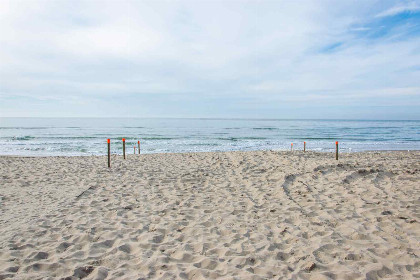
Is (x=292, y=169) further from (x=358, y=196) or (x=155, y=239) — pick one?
(x=155, y=239)

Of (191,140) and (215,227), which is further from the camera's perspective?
(191,140)

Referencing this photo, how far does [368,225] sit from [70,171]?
1046 cm

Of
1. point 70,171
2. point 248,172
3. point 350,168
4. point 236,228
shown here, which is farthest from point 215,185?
point 70,171

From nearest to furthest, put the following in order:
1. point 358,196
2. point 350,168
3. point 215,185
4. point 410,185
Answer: point 358,196 < point 410,185 < point 215,185 < point 350,168

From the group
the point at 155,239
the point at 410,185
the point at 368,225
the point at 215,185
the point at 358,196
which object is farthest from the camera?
the point at 215,185

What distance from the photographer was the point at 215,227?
490cm

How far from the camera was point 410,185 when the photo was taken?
24.5 ft

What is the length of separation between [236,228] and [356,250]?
196 cm

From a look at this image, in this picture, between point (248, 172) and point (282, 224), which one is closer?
point (282, 224)

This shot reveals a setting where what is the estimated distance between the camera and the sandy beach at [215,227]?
11.4 feet

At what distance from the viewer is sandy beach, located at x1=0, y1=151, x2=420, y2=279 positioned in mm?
3486

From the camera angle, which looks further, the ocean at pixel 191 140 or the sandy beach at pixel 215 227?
the ocean at pixel 191 140

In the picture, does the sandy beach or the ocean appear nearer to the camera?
the sandy beach

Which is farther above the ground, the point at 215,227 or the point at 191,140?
the point at 215,227
